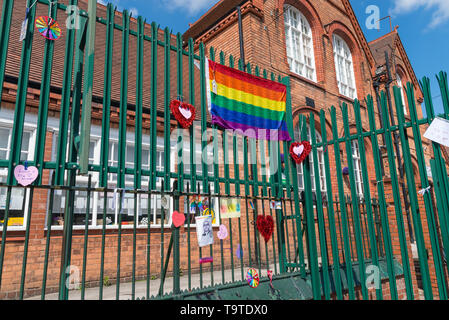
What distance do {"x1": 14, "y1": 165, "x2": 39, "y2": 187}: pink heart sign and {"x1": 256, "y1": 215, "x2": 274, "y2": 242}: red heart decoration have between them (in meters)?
2.53

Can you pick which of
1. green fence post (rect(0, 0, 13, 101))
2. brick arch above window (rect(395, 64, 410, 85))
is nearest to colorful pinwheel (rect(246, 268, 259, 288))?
green fence post (rect(0, 0, 13, 101))

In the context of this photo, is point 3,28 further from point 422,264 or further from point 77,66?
point 422,264

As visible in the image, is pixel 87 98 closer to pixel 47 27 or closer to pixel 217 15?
pixel 47 27

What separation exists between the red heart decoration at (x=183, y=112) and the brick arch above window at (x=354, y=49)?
1144 centimetres

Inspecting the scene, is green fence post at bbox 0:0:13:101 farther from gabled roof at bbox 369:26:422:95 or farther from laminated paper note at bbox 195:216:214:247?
gabled roof at bbox 369:26:422:95

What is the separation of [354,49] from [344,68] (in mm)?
1287

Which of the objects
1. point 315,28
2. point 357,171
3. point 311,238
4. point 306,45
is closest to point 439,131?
point 311,238

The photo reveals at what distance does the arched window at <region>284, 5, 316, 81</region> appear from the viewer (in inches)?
440

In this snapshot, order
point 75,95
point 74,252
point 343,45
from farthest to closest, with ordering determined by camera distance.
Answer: point 343,45 → point 74,252 → point 75,95

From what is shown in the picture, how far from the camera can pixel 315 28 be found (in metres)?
12.2

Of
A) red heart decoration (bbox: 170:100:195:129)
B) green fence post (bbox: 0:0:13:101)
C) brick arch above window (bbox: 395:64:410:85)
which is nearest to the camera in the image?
green fence post (bbox: 0:0:13:101)
